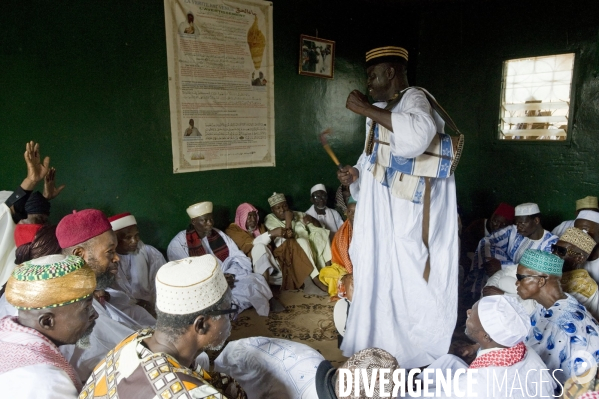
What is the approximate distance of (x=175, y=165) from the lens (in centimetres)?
412

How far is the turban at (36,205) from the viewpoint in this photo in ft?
8.96

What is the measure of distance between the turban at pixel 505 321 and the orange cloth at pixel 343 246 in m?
2.30

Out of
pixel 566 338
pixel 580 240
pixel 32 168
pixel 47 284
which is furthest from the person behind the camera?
pixel 580 240

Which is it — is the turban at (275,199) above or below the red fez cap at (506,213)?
above

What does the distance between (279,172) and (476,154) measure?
2.77 m

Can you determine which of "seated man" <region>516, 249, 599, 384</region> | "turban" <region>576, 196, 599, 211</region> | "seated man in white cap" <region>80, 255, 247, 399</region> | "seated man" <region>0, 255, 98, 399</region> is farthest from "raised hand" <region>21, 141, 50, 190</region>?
"turban" <region>576, 196, 599, 211</region>

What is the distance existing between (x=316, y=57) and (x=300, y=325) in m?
3.28

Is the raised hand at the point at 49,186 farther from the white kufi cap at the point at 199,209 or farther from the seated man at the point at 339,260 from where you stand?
the seated man at the point at 339,260

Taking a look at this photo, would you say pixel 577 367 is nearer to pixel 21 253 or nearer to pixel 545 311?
pixel 545 311

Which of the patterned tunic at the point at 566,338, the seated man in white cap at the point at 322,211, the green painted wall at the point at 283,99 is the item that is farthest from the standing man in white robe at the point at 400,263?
the seated man in white cap at the point at 322,211

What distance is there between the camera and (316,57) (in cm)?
516

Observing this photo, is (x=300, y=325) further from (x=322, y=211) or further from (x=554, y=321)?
(x=554, y=321)

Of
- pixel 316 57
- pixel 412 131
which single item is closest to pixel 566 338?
pixel 412 131

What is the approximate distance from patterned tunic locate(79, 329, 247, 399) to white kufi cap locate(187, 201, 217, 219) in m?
2.87
